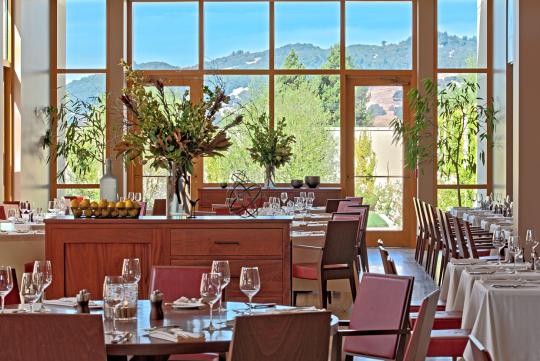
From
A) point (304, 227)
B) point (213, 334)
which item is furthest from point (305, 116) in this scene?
point (213, 334)

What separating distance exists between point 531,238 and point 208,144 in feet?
7.89

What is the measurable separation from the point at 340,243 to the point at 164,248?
2.92 metres

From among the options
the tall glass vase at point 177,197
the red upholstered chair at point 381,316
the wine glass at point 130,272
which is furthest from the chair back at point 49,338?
the tall glass vase at point 177,197

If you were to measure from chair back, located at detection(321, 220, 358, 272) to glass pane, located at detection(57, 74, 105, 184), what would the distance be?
26.4 feet

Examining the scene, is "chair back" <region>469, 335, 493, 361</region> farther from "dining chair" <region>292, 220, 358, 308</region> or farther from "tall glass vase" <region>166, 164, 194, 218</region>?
"dining chair" <region>292, 220, 358, 308</region>

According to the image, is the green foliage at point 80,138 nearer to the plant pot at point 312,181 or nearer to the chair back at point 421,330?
the plant pot at point 312,181

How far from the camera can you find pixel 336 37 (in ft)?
56.1

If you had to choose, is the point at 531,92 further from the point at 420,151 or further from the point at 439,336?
the point at 420,151

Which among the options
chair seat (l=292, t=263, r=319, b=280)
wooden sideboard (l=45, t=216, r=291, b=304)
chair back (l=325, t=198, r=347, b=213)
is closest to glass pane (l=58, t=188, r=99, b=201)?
chair back (l=325, t=198, r=347, b=213)

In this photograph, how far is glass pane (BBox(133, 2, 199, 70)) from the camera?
56.1 ft

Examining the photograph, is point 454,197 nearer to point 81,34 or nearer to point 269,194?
point 269,194

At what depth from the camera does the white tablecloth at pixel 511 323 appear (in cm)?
569

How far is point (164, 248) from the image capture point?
687 centimetres

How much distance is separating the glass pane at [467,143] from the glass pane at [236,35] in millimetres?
3084
